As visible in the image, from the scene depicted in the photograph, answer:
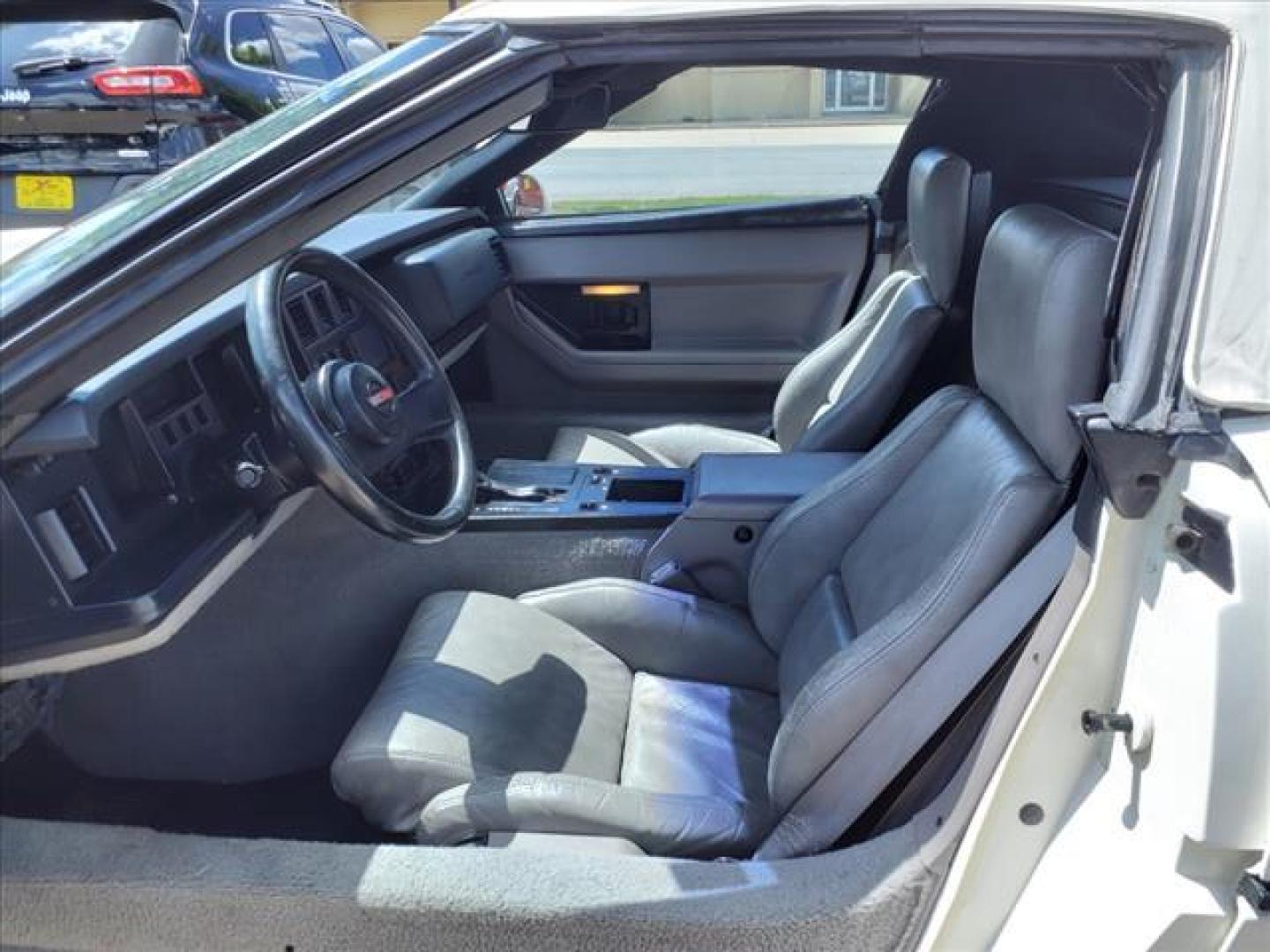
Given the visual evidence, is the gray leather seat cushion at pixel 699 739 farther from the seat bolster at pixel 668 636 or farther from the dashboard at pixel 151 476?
the dashboard at pixel 151 476

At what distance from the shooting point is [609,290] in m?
3.09

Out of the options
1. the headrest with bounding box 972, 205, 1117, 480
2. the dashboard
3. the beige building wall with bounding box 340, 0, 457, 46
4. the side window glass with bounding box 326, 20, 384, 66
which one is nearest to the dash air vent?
the dashboard

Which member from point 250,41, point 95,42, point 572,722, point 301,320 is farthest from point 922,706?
point 95,42

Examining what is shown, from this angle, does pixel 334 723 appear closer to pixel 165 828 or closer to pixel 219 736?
pixel 219 736

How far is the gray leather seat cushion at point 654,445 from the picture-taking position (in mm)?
2654

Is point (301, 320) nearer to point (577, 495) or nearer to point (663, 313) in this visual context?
point (577, 495)

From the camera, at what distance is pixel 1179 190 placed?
947mm

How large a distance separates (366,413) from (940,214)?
1.12 meters

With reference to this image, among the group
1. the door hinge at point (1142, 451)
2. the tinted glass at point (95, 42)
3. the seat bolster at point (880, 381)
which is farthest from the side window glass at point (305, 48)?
the door hinge at point (1142, 451)

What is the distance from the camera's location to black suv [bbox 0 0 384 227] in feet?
15.7

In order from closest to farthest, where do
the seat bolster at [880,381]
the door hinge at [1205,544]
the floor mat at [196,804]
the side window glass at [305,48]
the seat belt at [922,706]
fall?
the door hinge at [1205,544]
the seat belt at [922,706]
the floor mat at [196,804]
the seat bolster at [880,381]
the side window glass at [305,48]

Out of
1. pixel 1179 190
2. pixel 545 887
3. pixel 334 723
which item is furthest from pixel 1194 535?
pixel 334 723

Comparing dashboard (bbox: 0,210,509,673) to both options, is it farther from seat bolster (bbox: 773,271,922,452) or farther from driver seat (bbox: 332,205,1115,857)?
seat bolster (bbox: 773,271,922,452)

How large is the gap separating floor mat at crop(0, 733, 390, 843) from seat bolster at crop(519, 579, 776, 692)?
501mm
